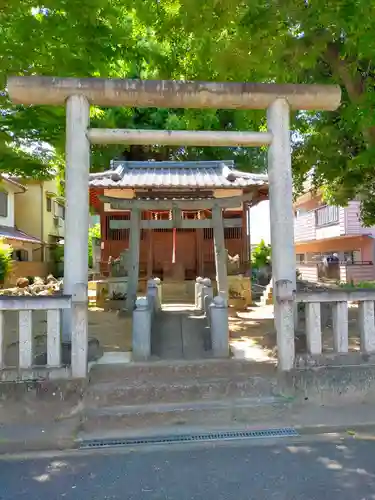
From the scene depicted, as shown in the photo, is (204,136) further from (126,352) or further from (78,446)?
(78,446)

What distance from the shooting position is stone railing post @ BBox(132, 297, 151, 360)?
5129 mm

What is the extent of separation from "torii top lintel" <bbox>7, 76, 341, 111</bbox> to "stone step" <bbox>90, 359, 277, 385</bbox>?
10.2 feet

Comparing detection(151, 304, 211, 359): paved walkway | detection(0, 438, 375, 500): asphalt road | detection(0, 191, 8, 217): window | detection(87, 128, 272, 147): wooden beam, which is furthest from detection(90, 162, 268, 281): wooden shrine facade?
detection(0, 191, 8, 217): window

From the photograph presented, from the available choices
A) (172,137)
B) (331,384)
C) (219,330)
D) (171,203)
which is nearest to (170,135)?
(172,137)

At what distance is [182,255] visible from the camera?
14.0 metres

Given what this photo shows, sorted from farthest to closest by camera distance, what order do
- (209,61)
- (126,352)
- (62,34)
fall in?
(209,61), (126,352), (62,34)

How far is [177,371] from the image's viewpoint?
4.80m

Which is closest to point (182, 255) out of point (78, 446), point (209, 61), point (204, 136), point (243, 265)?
point (243, 265)

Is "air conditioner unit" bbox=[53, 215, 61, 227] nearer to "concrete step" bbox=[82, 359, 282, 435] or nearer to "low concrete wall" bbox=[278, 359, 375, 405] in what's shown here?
"concrete step" bbox=[82, 359, 282, 435]

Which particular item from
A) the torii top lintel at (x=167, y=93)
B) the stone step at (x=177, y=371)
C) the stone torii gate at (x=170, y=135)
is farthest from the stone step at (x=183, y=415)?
the torii top lintel at (x=167, y=93)

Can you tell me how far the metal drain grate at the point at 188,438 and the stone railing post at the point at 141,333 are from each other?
1.28 metres

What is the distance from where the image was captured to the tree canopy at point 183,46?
4.96 m

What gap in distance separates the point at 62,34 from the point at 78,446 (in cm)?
493

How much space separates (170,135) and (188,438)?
3317mm
